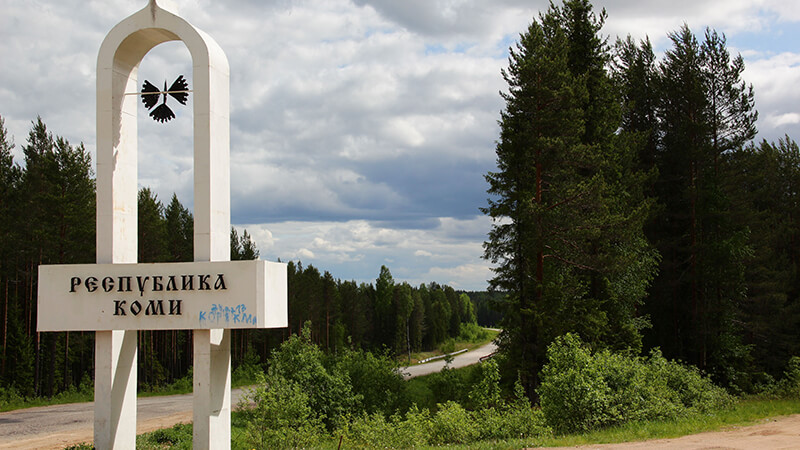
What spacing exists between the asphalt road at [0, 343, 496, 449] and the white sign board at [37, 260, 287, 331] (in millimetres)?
8711

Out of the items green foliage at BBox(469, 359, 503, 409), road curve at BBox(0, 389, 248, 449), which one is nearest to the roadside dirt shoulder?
green foliage at BBox(469, 359, 503, 409)

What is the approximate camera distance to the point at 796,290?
115 feet

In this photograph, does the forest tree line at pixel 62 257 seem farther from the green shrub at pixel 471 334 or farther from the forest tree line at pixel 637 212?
the green shrub at pixel 471 334

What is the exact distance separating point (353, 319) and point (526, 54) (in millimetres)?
53711

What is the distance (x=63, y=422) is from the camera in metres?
22.5

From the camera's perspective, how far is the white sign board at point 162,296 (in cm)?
990

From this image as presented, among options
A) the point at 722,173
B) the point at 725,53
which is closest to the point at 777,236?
the point at 722,173

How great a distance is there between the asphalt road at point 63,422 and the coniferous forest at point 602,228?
18.6 feet

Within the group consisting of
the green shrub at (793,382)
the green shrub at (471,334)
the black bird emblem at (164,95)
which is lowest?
the green shrub at (471,334)

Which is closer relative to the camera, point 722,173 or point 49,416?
point 49,416

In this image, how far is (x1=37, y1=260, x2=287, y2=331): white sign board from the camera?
9898 mm

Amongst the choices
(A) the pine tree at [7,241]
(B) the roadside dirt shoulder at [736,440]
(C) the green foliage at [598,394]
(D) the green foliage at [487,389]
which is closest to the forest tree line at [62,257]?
(A) the pine tree at [7,241]

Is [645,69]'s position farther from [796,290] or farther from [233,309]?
[233,309]

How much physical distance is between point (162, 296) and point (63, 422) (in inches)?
636
